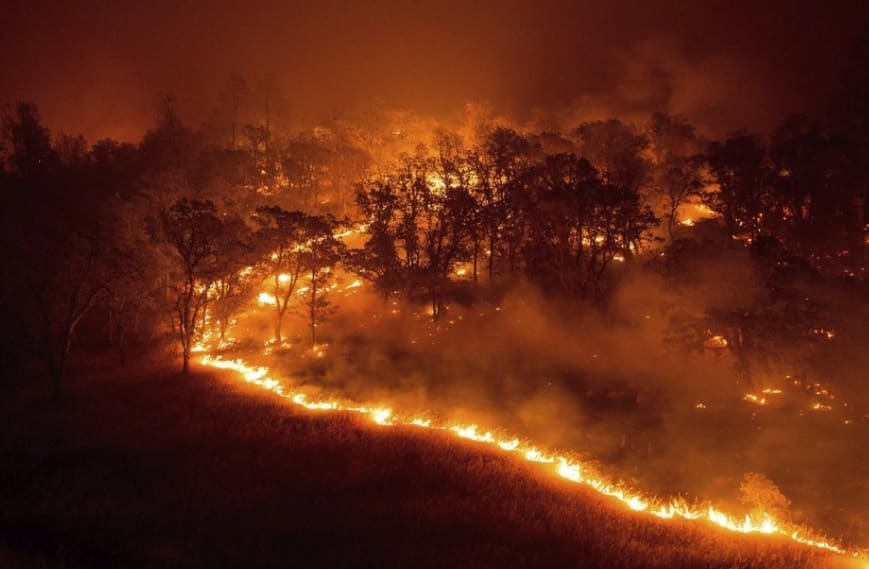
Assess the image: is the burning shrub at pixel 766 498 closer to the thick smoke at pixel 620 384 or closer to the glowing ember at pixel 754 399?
the thick smoke at pixel 620 384

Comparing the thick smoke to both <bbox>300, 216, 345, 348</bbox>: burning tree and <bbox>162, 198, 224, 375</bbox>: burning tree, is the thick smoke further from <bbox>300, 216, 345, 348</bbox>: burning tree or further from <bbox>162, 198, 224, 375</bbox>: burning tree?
<bbox>162, 198, 224, 375</bbox>: burning tree

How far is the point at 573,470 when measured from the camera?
18.8 metres

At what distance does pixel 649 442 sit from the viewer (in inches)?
857

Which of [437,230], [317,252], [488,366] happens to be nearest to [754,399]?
[488,366]

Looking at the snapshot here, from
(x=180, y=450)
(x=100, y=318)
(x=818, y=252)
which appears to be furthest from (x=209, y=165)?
(x=818, y=252)

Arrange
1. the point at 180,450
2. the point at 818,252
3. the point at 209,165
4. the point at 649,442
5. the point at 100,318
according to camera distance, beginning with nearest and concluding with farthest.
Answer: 1. the point at 180,450
2. the point at 649,442
3. the point at 818,252
4. the point at 100,318
5. the point at 209,165

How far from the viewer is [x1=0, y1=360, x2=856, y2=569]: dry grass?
10781 mm

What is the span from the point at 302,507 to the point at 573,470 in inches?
363

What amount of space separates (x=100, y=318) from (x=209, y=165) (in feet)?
78.4

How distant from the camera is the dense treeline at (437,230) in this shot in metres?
27.1

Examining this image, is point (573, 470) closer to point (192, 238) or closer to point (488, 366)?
point (488, 366)

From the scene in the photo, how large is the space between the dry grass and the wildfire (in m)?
1.20

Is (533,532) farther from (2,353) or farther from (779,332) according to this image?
(2,353)

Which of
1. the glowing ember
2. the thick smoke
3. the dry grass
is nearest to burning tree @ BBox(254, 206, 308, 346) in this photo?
the thick smoke
